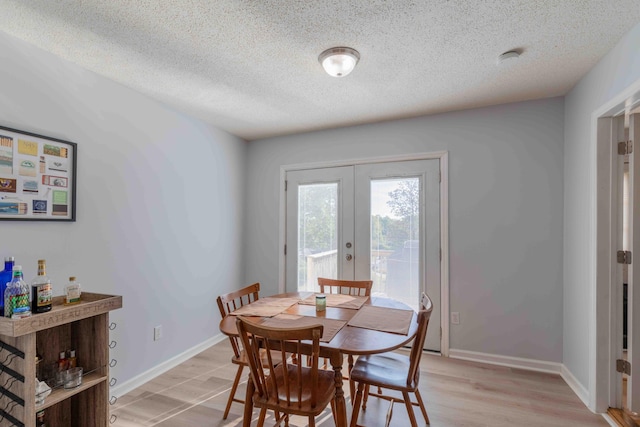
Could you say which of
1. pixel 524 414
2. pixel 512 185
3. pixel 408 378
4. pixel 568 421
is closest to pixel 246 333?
pixel 408 378

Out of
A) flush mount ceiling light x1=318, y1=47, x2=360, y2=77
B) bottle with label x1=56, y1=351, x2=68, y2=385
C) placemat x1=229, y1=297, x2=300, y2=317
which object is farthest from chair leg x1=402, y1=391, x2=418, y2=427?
flush mount ceiling light x1=318, y1=47, x2=360, y2=77

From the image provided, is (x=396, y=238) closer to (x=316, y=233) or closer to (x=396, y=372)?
(x=316, y=233)

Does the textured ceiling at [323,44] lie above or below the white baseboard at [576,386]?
above

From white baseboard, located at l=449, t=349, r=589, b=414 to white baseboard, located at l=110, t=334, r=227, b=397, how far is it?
254cm

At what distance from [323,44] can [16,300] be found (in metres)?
2.06

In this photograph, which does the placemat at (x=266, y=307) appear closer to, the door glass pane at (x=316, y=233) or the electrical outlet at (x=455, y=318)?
the door glass pane at (x=316, y=233)

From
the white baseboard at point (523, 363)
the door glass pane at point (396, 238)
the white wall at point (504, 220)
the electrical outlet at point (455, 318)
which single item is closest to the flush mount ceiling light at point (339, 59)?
the white wall at point (504, 220)

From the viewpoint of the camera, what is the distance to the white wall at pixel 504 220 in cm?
Answer: 270

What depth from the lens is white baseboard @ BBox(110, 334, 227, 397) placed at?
92.8 inches

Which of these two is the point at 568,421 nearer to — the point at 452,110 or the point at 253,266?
the point at 452,110

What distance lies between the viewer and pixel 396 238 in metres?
3.21

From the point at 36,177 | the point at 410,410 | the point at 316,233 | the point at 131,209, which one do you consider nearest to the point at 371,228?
the point at 316,233

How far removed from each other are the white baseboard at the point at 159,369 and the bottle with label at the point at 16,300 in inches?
52.3

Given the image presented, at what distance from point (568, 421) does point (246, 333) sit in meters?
2.21
